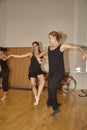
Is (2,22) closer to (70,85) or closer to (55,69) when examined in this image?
(70,85)

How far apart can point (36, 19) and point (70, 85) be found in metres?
2.65

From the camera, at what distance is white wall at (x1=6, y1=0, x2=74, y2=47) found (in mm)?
8211

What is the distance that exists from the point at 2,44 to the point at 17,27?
833 millimetres

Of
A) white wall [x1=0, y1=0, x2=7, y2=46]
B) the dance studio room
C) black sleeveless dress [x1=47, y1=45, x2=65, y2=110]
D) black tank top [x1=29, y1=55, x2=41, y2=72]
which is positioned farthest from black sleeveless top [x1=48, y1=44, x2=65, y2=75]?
white wall [x1=0, y1=0, x2=7, y2=46]

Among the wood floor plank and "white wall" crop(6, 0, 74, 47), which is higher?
"white wall" crop(6, 0, 74, 47)

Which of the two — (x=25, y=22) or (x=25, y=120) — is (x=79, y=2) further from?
(x=25, y=120)

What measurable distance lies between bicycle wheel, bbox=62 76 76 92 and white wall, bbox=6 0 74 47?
1.44 m

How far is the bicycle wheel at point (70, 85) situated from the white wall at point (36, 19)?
1443 millimetres

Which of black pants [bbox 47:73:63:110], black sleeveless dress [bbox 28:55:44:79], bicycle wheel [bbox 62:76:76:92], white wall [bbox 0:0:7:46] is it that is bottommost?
bicycle wheel [bbox 62:76:76:92]

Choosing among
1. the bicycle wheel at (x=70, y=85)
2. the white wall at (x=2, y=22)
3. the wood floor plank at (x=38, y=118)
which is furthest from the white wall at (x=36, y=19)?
the wood floor plank at (x=38, y=118)

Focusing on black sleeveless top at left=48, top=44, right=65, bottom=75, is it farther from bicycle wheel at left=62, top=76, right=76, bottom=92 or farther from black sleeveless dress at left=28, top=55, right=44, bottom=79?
bicycle wheel at left=62, top=76, right=76, bottom=92

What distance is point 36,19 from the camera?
847 cm

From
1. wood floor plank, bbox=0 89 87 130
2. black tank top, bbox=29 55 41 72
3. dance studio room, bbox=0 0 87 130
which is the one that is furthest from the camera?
dance studio room, bbox=0 0 87 130

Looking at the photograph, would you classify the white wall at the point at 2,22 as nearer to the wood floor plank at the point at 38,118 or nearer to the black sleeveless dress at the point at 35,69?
the black sleeveless dress at the point at 35,69
